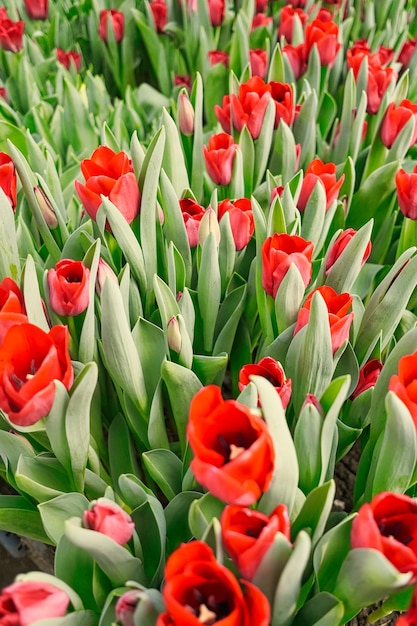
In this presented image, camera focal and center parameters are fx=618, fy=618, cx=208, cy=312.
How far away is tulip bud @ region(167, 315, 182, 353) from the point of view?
1.79 feet

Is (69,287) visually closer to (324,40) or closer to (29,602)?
(29,602)

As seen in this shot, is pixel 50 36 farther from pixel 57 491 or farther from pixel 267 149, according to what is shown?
pixel 57 491

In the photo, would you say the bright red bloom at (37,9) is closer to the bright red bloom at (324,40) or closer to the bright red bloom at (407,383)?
the bright red bloom at (324,40)

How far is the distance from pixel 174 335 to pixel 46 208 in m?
0.21

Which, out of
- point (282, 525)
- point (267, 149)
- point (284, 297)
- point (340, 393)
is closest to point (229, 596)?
point (282, 525)

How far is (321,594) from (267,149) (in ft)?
1.84

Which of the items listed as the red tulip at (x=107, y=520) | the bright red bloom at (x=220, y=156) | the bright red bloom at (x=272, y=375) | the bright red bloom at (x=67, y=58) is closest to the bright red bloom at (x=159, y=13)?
the bright red bloom at (x=67, y=58)

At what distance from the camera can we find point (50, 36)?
4.44 ft

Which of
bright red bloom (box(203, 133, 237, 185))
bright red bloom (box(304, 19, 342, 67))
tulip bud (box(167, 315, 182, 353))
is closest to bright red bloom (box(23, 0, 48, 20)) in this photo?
bright red bloom (box(304, 19, 342, 67))

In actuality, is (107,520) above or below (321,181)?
below

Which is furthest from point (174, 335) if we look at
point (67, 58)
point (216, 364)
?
point (67, 58)

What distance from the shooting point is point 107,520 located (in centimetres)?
41

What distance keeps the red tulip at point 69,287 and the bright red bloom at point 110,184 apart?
81 millimetres

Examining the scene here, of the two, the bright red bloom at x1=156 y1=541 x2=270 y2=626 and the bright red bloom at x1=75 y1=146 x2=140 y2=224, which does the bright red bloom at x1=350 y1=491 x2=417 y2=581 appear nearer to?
the bright red bloom at x1=156 y1=541 x2=270 y2=626
